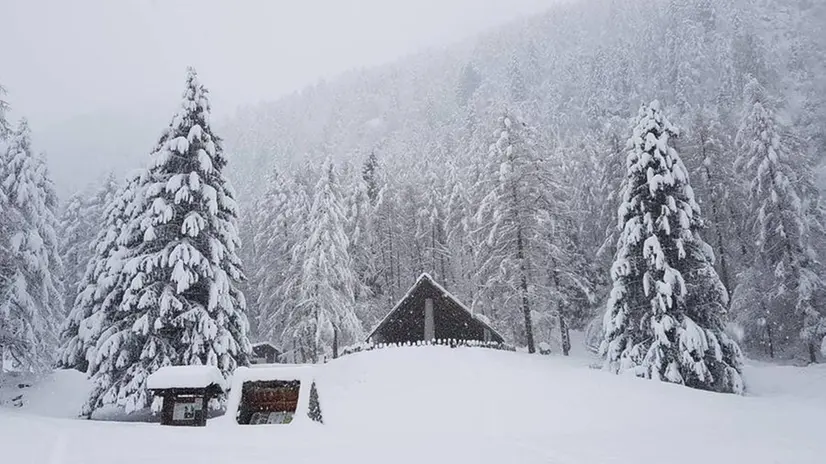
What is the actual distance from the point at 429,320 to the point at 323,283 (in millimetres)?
7738

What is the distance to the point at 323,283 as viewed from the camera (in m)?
34.7

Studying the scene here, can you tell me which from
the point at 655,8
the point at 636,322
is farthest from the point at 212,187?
the point at 655,8

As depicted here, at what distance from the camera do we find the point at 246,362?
22016 mm

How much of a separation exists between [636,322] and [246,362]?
17125 millimetres

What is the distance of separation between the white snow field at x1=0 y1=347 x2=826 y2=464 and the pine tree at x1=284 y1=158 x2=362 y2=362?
8970 mm

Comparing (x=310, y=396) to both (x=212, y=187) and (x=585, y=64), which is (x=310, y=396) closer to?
(x=212, y=187)

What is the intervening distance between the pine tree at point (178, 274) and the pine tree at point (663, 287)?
1665cm

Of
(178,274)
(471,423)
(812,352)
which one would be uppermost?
(178,274)

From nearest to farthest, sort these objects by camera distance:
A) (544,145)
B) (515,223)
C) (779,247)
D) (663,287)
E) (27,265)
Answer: (663,287), (27,265), (515,223), (779,247), (544,145)

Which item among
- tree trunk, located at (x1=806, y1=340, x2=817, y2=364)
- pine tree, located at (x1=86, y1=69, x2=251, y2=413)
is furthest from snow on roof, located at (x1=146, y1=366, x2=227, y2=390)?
tree trunk, located at (x1=806, y1=340, x2=817, y2=364)

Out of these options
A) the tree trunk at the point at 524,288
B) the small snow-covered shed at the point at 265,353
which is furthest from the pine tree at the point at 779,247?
the small snow-covered shed at the point at 265,353

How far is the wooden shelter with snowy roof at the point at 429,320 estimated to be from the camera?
31.2 meters

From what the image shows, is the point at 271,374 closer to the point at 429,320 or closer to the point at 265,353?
the point at 429,320

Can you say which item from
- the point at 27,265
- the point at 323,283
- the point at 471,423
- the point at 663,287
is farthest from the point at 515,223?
the point at 27,265
